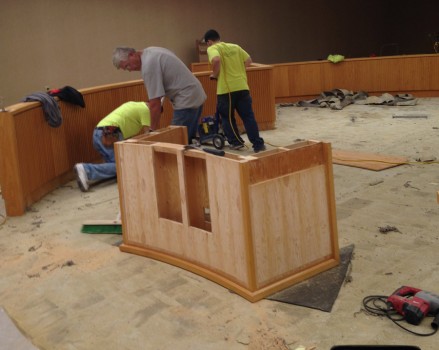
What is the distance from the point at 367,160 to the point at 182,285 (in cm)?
379

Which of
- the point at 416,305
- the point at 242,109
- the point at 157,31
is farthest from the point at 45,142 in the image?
the point at 157,31

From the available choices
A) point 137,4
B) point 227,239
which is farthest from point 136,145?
point 137,4

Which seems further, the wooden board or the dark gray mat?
the wooden board

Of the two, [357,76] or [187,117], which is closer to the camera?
[187,117]

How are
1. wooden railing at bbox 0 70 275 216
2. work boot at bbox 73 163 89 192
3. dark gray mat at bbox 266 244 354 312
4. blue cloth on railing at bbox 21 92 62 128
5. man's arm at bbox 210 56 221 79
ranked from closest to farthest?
dark gray mat at bbox 266 244 354 312 → wooden railing at bbox 0 70 275 216 → blue cloth on railing at bbox 21 92 62 128 → work boot at bbox 73 163 89 192 → man's arm at bbox 210 56 221 79

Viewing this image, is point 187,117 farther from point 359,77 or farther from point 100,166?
point 359,77

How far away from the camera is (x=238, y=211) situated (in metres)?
3.81

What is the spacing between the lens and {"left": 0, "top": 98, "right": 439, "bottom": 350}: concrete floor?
3.47 metres

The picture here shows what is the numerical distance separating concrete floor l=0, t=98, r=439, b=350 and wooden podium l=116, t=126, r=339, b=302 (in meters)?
0.16

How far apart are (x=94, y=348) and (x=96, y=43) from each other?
8803 mm

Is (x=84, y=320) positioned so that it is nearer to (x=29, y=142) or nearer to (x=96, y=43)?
(x=29, y=142)

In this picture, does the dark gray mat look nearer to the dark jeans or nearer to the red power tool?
the red power tool

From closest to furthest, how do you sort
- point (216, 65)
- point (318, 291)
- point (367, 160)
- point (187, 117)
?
point (318, 291) < point (187, 117) < point (367, 160) < point (216, 65)

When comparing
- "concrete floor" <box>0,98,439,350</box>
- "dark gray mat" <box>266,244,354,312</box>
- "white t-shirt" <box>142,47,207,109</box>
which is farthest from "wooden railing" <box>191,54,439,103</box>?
"dark gray mat" <box>266,244,354,312</box>
